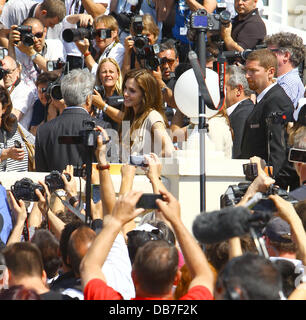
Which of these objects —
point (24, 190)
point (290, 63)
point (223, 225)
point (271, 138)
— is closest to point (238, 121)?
point (271, 138)

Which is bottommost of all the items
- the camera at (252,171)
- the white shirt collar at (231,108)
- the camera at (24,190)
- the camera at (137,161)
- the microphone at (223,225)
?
the camera at (24,190)

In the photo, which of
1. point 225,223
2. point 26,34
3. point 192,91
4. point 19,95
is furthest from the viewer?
point 26,34

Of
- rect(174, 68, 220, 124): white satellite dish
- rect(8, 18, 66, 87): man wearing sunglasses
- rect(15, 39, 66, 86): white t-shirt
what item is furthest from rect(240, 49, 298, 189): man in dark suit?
rect(15, 39, 66, 86): white t-shirt

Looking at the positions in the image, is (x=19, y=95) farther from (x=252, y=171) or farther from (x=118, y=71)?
(x=252, y=171)

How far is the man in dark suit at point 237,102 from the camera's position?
791 centimetres

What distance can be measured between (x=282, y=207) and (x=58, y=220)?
2.21m

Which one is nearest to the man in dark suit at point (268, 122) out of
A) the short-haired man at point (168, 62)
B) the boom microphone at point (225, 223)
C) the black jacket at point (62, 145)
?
the short-haired man at point (168, 62)

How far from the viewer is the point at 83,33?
A: 29.8ft

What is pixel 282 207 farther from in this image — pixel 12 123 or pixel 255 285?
pixel 12 123

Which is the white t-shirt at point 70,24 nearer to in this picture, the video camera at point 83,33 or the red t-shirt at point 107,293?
the video camera at point 83,33

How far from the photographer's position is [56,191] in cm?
654

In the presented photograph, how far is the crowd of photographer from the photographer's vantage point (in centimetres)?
387

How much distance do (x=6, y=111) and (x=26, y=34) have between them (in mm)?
2161

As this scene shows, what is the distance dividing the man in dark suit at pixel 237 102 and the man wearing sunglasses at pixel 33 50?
2093 mm
